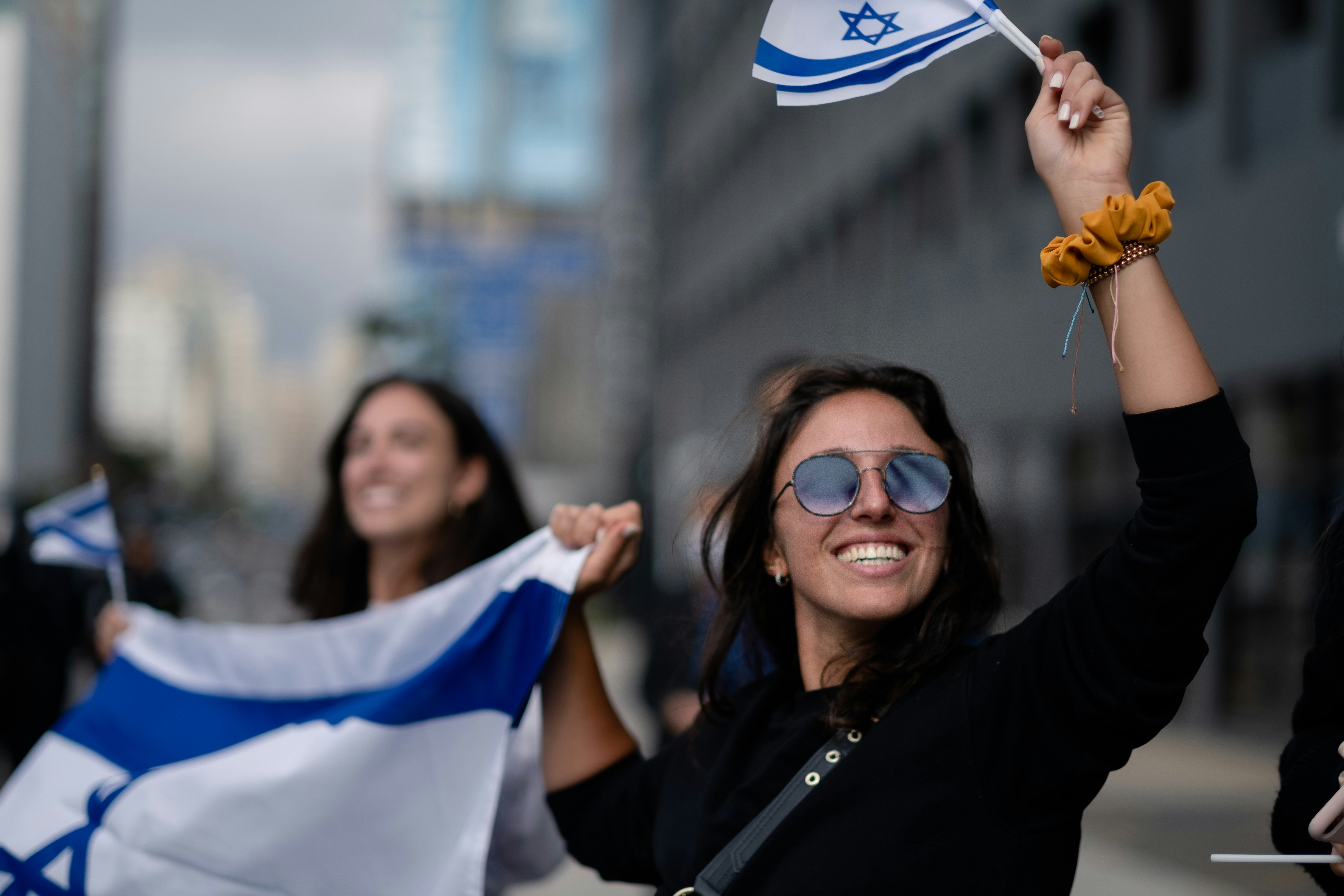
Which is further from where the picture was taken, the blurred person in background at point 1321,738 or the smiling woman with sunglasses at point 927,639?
the blurred person in background at point 1321,738

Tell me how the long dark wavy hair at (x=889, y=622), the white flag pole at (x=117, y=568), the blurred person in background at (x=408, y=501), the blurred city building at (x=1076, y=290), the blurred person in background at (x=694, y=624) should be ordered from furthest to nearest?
the blurred city building at (x=1076, y=290) → the white flag pole at (x=117, y=568) → the blurred person in background at (x=408, y=501) → the blurred person in background at (x=694, y=624) → the long dark wavy hair at (x=889, y=622)

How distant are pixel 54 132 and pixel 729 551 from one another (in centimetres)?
6149

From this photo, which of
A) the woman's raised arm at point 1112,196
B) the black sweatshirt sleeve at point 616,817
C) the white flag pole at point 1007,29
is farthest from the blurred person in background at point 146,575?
the woman's raised arm at point 1112,196

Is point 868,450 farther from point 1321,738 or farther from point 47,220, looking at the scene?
point 47,220

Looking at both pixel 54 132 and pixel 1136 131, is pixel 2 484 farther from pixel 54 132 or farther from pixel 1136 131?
pixel 1136 131

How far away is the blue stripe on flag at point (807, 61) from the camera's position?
236 cm

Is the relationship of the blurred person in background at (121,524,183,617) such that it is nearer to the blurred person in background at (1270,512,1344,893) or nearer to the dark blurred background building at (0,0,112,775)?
the blurred person in background at (1270,512,1344,893)

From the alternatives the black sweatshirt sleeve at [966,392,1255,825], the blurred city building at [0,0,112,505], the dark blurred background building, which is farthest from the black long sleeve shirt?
the blurred city building at [0,0,112,505]

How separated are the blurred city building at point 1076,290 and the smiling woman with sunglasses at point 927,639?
0.31 m

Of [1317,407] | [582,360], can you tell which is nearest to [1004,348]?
[1317,407]

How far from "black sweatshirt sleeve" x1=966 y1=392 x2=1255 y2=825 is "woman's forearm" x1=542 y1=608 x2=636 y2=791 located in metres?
1.04

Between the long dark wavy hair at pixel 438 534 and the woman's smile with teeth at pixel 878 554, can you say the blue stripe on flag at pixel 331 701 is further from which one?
the woman's smile with teeth at pixel 878 554

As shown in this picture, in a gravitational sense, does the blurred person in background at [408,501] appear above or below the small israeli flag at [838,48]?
below

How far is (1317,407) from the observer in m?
11.5
